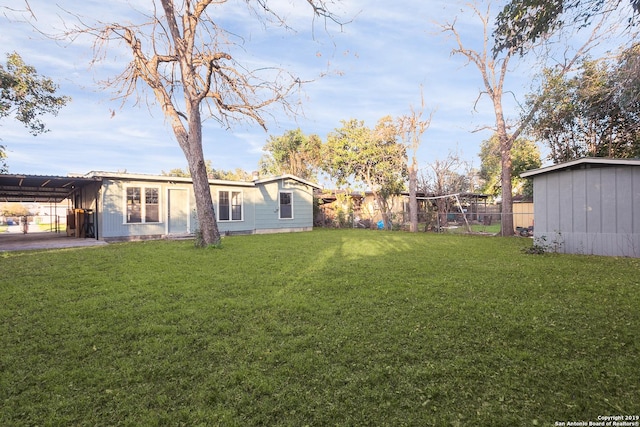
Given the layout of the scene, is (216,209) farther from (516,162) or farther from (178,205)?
(516,162)

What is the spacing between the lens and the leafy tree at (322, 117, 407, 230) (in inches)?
806

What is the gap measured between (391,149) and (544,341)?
1880 centimetres

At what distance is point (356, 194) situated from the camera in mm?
23219

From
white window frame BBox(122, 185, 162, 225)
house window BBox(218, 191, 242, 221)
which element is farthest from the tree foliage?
white window frame BBox(122, 185, 162, 225)

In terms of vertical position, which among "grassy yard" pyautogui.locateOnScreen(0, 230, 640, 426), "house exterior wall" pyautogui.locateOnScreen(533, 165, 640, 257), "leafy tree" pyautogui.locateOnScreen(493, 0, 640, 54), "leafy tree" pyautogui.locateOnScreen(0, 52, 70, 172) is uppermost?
"leafy tree" pyautogui.locateOnScreen(0, 52, 70, 172)

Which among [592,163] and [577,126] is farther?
[577,126]

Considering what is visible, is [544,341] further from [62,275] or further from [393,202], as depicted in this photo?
[393,202]

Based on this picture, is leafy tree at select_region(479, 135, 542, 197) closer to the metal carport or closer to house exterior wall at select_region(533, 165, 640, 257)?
house exterior wall at select_region(533, 165, 640, 257)

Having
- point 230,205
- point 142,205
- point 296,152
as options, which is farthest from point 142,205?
point 296,152

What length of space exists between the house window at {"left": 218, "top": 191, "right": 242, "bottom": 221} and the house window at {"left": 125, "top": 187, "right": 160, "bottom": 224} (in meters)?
2.84

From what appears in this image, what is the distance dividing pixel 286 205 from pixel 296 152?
13932 mm

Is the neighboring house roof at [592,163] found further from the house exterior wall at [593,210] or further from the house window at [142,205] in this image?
the house window at [142,205]

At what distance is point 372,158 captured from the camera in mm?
21109

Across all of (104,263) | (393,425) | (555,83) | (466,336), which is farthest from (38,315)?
(555,83)
